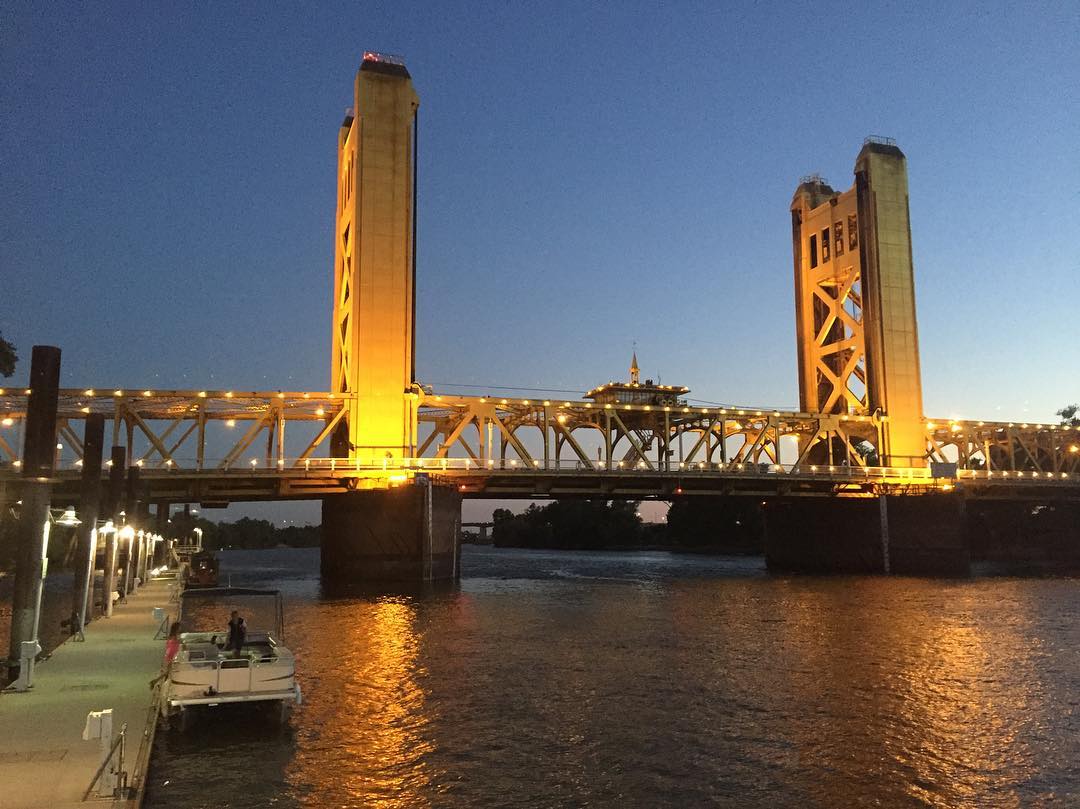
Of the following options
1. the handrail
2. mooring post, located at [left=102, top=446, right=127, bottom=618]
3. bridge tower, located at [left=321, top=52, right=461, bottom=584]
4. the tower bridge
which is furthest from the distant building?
the handrail

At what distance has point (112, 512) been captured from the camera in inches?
1467

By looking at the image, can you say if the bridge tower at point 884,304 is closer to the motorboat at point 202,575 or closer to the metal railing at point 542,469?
the metal railing at point 542,469

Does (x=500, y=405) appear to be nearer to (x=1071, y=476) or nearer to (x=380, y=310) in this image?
(x=380, y=310)

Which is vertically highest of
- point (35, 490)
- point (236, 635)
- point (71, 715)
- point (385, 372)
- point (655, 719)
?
point (385, 372)

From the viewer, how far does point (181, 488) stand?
66625 millimetres

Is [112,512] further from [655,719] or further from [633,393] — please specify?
[633,393]

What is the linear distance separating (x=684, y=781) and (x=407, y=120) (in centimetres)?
6480

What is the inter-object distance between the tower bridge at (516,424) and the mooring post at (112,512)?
1177 centimetres

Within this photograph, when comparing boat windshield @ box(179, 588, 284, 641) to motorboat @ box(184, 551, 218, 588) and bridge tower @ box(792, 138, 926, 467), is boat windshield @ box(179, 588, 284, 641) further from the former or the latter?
bridge tower @ box(792, 138, 926, 467)

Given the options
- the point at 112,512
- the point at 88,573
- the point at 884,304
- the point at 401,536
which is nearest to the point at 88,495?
the point at 88,573

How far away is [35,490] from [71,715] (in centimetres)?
745

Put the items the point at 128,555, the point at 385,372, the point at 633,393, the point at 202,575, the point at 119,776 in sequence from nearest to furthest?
1. the point at 119,776
2. the point at 128,555
3. the point at 202,575
4. the point at 385,372
5. the point at 633,393

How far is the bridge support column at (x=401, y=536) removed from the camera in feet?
211

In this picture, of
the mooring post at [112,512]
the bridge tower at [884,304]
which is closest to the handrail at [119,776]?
the mooring post at [112,512]
